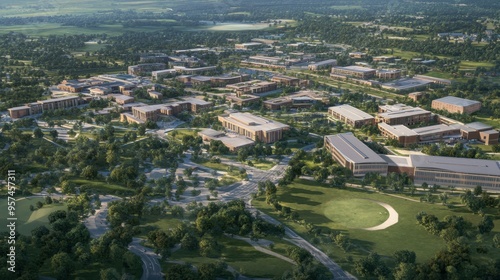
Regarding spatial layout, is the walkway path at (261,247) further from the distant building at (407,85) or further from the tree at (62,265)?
the distant building at (407,85)

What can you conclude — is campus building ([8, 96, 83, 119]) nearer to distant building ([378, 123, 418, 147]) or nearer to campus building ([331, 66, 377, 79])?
distant building ([378, 123, 418, 147])

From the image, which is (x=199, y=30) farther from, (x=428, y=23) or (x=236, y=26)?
(x=428, y=23)

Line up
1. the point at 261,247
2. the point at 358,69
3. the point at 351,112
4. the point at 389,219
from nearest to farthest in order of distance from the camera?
the point at 261,247 → the point at 389,219 → the point at 351,112 → the point at 358,69

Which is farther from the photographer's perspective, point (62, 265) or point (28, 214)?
point (28, 214)

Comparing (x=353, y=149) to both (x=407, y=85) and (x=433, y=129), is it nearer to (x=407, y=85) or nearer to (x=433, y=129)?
(x=433, y=129)

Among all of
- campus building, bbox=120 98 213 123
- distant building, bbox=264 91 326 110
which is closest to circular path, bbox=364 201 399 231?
distant building, bbox=264 91 326 110

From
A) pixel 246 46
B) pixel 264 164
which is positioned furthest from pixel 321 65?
pixel 264 164

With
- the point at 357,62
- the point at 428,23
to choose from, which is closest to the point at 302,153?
the point at 357,62
